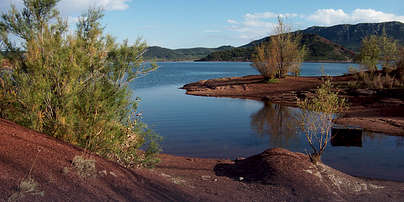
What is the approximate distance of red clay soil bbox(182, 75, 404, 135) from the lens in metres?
16.0

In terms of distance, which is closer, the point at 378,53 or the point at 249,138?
the point at 249,138

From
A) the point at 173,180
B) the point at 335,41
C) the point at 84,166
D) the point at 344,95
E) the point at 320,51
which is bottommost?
the point at 344,95

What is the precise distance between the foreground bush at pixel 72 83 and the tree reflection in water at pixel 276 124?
22.4ft

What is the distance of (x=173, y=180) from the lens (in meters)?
7.01

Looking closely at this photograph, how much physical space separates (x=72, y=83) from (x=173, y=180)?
2884 millimetres

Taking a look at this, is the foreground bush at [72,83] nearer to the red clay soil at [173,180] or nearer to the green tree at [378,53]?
the red clay soil at [173,180]

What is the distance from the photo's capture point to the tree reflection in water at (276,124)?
13.7 meters

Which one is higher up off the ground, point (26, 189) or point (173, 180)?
point (26, 189)

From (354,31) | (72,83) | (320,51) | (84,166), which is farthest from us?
(354,31)

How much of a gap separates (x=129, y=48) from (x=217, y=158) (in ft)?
15.9

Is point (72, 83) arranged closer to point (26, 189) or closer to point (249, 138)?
point (26, 189)

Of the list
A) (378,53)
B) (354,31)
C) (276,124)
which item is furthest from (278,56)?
(354,31)

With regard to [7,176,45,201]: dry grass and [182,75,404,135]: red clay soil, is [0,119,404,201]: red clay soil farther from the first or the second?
[182,75,404,135]: red clay soil

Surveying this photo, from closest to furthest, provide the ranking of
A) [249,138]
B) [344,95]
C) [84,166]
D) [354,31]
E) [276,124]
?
[84,166]
[249,138]
[276,124]
[344,95]
[354,31]
